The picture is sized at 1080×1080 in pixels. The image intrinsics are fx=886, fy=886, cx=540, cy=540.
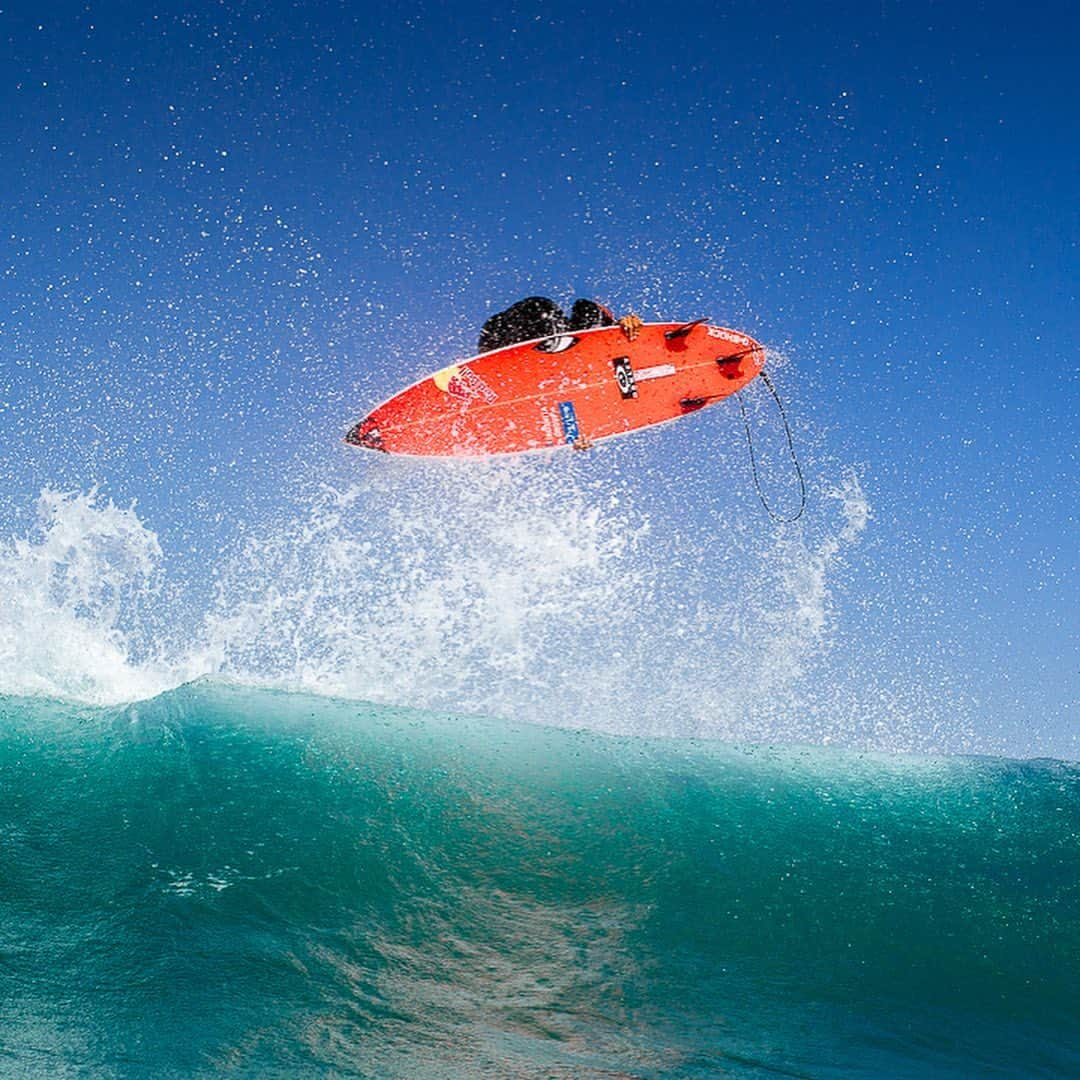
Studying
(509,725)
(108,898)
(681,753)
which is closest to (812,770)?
(681,753)

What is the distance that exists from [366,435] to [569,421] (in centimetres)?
190

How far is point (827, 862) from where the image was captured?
609 cm

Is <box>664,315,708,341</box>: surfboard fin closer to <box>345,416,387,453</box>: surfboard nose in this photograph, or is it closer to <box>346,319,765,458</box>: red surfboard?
<box>346,319,765,458</box>: red surfboard

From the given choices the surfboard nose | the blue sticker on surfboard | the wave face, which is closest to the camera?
the wave face

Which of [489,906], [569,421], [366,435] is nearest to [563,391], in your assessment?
[569,421]

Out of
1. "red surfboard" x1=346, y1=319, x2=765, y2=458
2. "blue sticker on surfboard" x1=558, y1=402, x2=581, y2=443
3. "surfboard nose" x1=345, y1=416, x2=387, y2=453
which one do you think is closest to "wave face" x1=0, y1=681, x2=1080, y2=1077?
"surfboard nose" x1=345, y1=416, x2=387, y2=453

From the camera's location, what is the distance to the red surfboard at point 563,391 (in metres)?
8.23

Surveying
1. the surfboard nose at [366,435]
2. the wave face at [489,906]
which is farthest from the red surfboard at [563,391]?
the wave face at [489,906]

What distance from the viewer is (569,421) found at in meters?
8.43

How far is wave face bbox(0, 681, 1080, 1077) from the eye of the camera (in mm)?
3506

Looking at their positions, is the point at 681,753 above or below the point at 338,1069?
above

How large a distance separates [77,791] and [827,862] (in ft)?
16.4

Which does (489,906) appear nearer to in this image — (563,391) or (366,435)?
(366,435)

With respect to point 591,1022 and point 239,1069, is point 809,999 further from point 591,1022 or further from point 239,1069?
point 239,1069
